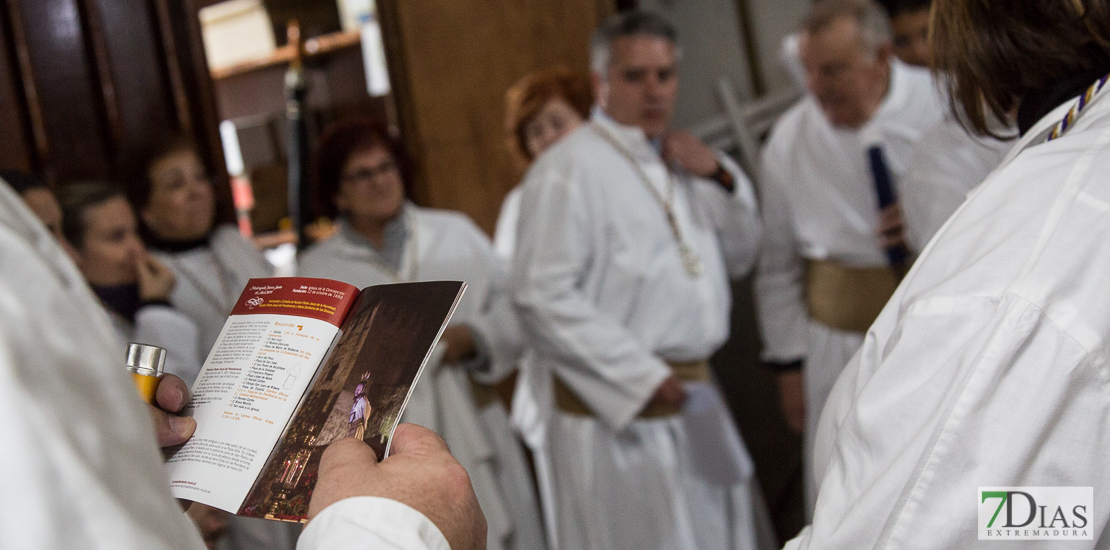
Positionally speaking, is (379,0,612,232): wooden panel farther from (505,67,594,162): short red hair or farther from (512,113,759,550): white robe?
(512,113,759,550): white robe

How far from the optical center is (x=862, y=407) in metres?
0.86

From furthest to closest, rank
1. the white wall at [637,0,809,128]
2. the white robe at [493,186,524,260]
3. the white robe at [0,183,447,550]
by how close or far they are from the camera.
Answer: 1. the white wall at [637,0,809,128]
2. the white robe at [493,186,524,260]
3. the white robe at [0,183,447,550]

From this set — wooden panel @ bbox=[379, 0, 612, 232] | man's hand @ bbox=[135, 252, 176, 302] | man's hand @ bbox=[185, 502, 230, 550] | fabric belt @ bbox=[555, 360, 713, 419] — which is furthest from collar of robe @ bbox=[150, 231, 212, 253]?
fabric belt @ bbox=[555, 360, 713, 419]

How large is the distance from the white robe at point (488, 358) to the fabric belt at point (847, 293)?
0.98 metres

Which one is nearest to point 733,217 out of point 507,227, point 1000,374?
point 507,227

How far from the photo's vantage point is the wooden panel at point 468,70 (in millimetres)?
3473

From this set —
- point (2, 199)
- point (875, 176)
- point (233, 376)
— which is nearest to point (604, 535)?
point (875, 176)

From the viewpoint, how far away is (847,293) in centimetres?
265

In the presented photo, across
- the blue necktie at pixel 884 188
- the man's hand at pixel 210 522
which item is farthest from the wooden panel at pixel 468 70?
the man's hand at pixel 210 522

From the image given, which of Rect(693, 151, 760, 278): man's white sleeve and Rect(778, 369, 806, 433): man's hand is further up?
Rect(693, 151, 760, 278): man's white sleeve

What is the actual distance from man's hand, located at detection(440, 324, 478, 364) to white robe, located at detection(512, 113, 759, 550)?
0.17 metres

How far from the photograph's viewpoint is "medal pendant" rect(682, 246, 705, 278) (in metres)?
2.44

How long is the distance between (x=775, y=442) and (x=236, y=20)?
2876 mm

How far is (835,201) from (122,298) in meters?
2.11
